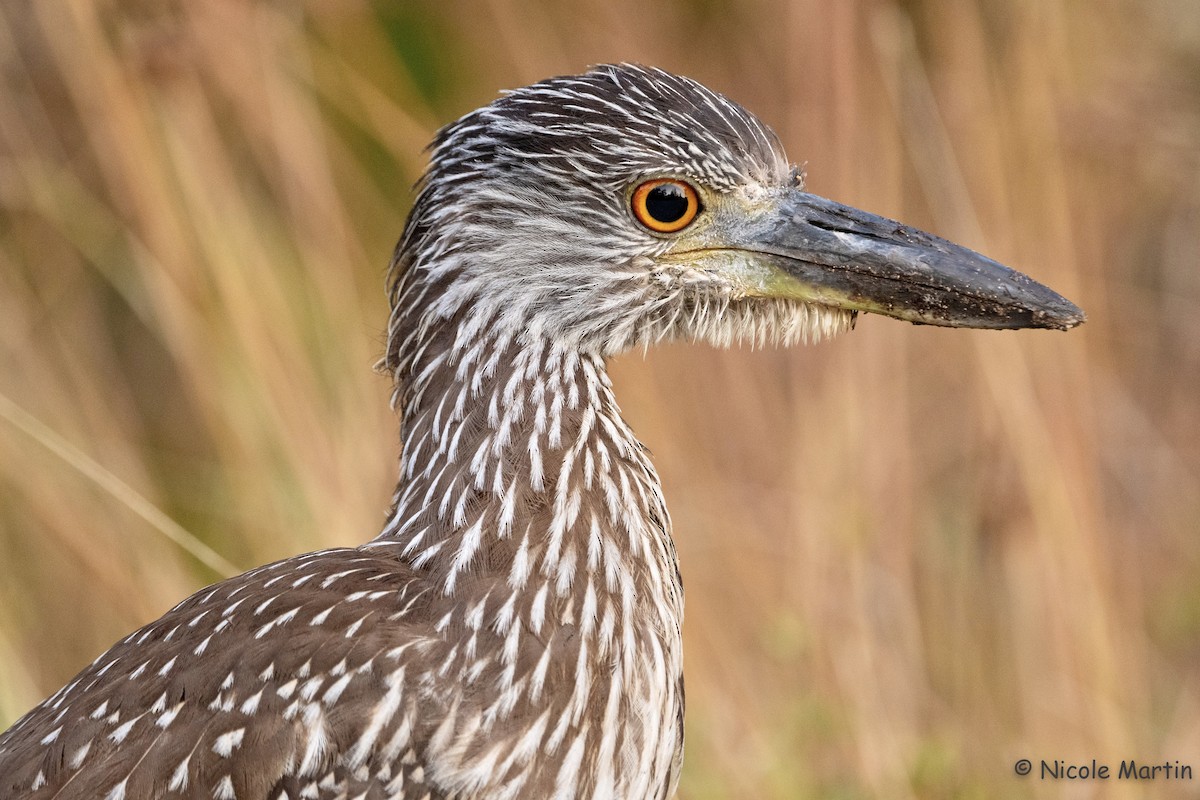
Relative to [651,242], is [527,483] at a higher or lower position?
lower

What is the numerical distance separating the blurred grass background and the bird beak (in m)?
0.98

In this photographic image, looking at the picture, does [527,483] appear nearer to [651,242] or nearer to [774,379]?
[651,242]

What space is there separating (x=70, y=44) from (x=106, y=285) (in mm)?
2584

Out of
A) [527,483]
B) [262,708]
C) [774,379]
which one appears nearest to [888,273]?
[527,483]

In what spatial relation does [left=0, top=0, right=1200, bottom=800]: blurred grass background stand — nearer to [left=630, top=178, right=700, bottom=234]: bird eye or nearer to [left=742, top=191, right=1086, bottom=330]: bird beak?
[left=742, top=191, right=1086, bottom=330]: bird beak

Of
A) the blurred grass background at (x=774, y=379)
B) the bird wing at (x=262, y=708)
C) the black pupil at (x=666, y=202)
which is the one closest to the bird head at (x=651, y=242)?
the black pupil at (x=666, y=202)

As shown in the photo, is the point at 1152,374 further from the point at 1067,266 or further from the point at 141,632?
the point at 141,632

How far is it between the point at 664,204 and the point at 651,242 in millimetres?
78

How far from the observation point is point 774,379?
6.07m

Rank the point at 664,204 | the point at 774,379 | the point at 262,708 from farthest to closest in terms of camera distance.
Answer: the point at 774,379
the point at 664,204
the point at 262,708

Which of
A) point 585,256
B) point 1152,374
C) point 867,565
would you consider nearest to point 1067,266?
point 867,565

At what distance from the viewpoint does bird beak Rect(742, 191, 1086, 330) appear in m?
2.67

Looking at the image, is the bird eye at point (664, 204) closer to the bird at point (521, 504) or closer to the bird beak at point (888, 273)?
the bird at point (521, 504)

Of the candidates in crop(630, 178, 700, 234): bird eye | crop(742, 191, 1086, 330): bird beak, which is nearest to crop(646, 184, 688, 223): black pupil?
crop(630, 178, 700, 234): bird eye
